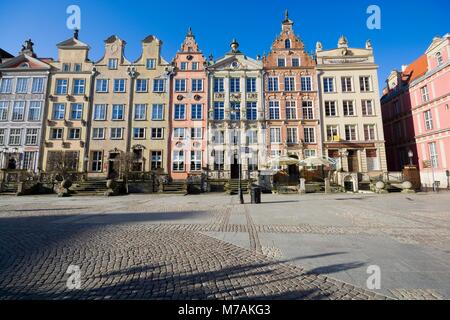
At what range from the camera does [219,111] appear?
1187 inches

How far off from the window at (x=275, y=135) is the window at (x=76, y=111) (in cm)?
2579

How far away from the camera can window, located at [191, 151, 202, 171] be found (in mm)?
29500

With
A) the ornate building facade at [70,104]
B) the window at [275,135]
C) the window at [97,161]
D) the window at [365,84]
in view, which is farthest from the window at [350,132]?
the ornate building facade at [70,104]

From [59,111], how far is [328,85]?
36858 mm

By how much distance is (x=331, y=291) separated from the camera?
3.01 m

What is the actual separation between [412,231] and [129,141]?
1185 inches

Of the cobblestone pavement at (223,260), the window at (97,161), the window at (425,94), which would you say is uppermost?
the window at (425,94)

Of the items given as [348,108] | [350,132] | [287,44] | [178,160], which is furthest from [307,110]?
[178,160]

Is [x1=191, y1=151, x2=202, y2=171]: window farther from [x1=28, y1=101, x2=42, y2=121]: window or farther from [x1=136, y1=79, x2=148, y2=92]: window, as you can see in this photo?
[x1=28, y1=101, x2=42, y2=121]: window

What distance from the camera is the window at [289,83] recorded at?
30438 millimetres

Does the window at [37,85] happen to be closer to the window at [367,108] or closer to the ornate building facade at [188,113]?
the ornate building facade at [188,113]

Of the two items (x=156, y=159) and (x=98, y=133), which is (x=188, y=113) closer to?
(x=156, y=159)

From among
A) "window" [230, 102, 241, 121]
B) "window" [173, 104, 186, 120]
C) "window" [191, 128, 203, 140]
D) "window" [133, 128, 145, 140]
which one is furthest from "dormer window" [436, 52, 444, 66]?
"window" [133, 128, 145, 140]

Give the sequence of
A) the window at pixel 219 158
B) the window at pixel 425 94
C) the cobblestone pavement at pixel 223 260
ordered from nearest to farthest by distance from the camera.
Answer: the cobblestone pavement at pixel 223 260 → the window at pixel 425 94 → the window at pixel 219 158
